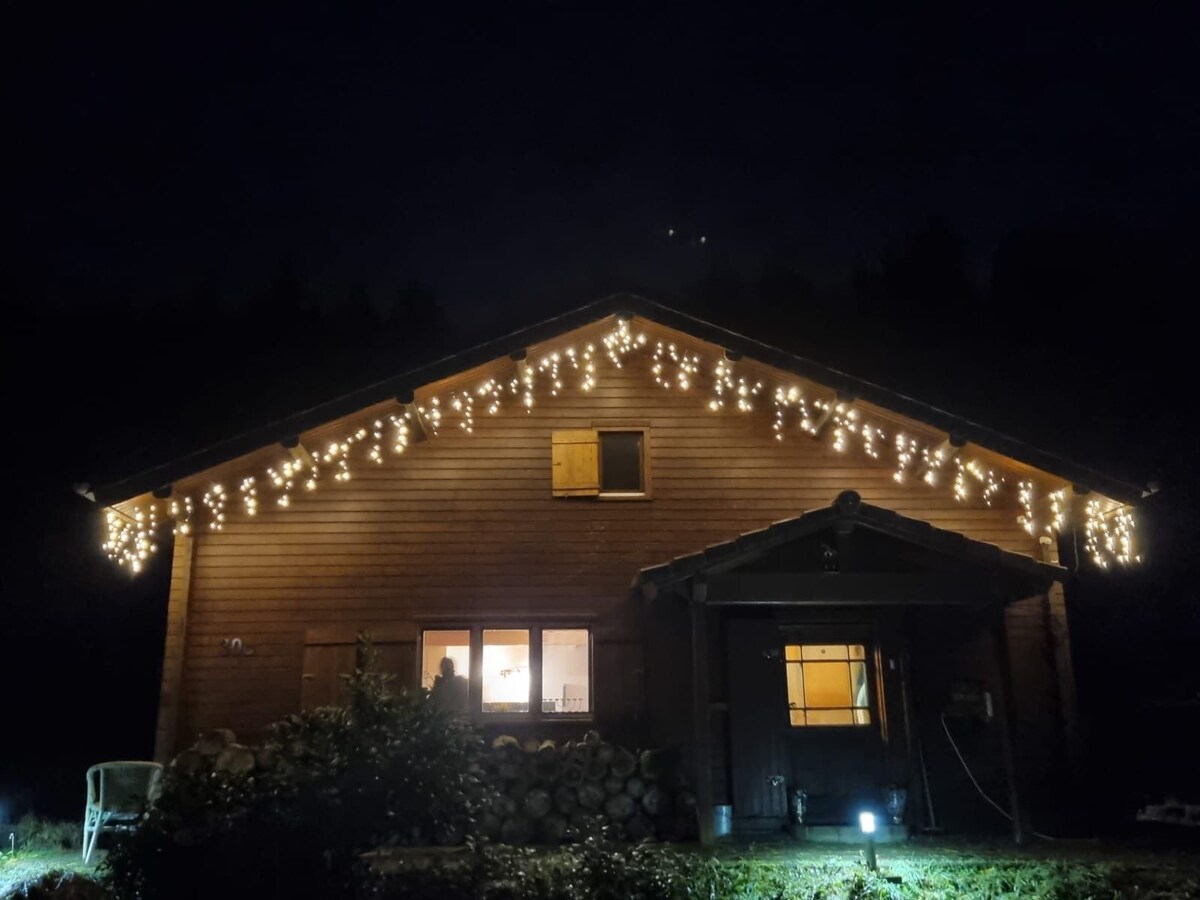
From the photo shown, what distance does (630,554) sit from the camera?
37.5 ft

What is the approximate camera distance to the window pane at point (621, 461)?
38.5ft

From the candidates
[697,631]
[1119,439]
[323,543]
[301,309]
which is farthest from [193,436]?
[1119,439]

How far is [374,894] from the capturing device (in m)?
6.89

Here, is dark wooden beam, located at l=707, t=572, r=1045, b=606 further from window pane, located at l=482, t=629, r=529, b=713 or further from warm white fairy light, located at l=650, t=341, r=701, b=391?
warm white fairy light, located at l=650, t=341, r=701, b=391

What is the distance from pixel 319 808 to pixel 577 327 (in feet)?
19.9

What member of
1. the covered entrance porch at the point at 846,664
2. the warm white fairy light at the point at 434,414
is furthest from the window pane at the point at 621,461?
the warm white fairy light at the point at 434,414

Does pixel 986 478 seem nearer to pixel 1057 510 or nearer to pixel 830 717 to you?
pixel 1057 510

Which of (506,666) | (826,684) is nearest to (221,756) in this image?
(506,666)

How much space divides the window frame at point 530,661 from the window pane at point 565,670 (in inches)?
3.6

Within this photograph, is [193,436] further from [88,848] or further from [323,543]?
[88,848]

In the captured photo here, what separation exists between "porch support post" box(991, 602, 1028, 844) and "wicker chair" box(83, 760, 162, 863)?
798 centimetres

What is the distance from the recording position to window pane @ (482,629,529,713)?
11.3 metres

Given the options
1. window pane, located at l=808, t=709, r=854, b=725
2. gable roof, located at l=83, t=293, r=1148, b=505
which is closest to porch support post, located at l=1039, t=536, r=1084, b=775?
gable roof, located at l=83, t=293, r=1148, b=505

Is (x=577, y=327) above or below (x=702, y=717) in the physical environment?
above
